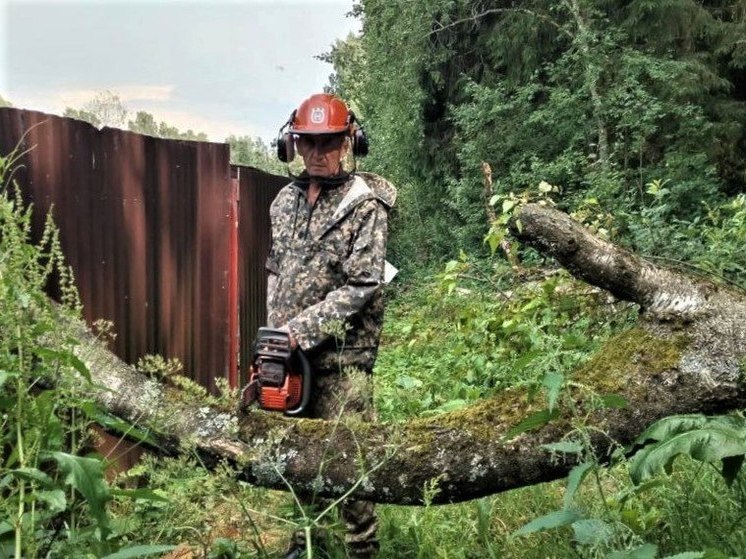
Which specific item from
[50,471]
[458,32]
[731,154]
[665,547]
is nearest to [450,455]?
[665,547]

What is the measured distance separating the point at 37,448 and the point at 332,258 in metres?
1.81

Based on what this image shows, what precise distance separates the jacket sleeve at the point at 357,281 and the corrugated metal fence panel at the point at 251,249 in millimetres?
2700

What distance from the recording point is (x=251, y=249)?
5.95 meters

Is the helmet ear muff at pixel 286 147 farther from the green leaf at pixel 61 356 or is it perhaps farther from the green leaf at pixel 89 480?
the green leaf at pixel 89 480

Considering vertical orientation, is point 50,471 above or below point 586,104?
below

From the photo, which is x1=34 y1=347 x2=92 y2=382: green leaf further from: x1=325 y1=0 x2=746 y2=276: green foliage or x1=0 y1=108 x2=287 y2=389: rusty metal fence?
x1=325 y1=0 x2=746 y2=276: green foliage

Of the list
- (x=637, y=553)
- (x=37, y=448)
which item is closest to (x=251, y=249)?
(x=37, y=448)

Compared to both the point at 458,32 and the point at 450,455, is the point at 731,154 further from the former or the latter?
the point at 450,455

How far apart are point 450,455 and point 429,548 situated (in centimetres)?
81

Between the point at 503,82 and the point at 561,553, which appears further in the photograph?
the point at 503,82

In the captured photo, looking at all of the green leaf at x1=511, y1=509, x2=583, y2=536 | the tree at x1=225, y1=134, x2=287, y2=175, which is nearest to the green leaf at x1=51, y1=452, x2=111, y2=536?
the green leaf at x1=511, y1=509, x2=583, y2=536

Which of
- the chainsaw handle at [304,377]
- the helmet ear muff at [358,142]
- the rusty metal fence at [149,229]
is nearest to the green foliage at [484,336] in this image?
the chainsaw handle at [304,377]

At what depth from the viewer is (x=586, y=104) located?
12.1m

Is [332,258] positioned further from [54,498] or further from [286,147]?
[54,498]
